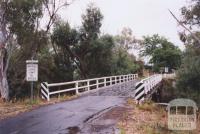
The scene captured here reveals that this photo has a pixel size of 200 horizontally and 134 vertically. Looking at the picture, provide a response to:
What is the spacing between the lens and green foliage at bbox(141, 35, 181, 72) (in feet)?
301

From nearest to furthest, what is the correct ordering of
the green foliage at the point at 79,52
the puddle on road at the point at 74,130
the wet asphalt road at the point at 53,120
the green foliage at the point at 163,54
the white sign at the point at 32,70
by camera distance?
the puddle on road at the point at 74,130, the wet asphalt road at the point at 53,120, the white sign at the point at 32,70, the green foliage at the point at 79,52, the green foliage at the point at 163,54

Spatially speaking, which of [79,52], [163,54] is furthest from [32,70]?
[163,54]

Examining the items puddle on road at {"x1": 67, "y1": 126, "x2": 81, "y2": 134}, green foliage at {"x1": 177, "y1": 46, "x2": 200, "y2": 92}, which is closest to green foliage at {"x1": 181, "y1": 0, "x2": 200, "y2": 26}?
green foliage at {"x1": 177, "y1": 46, "x2": 200, "y2": 92}

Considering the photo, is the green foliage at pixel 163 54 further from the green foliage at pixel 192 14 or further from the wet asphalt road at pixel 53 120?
the wet asphalt road at pixel 53 120

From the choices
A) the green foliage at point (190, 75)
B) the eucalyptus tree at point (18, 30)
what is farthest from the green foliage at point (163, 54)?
the eucalyptus tree at point (18, 30)

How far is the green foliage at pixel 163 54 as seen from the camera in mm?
91700

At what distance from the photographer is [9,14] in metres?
27.4

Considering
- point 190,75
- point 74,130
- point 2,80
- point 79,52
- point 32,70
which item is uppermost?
point 79,52

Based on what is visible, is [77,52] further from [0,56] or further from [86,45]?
[0,56]

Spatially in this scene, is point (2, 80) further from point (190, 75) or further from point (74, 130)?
point (74, 130)

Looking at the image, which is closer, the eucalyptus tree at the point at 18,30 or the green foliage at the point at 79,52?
the eucalyptus tree at the point at 18,30

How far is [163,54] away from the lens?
92.1 meters

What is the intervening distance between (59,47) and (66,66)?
2719 mm

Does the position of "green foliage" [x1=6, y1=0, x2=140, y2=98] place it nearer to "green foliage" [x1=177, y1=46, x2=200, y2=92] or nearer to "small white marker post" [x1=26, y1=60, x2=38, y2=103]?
"green foliage" [x1=177, y1=46, x2=200, y2=92]
